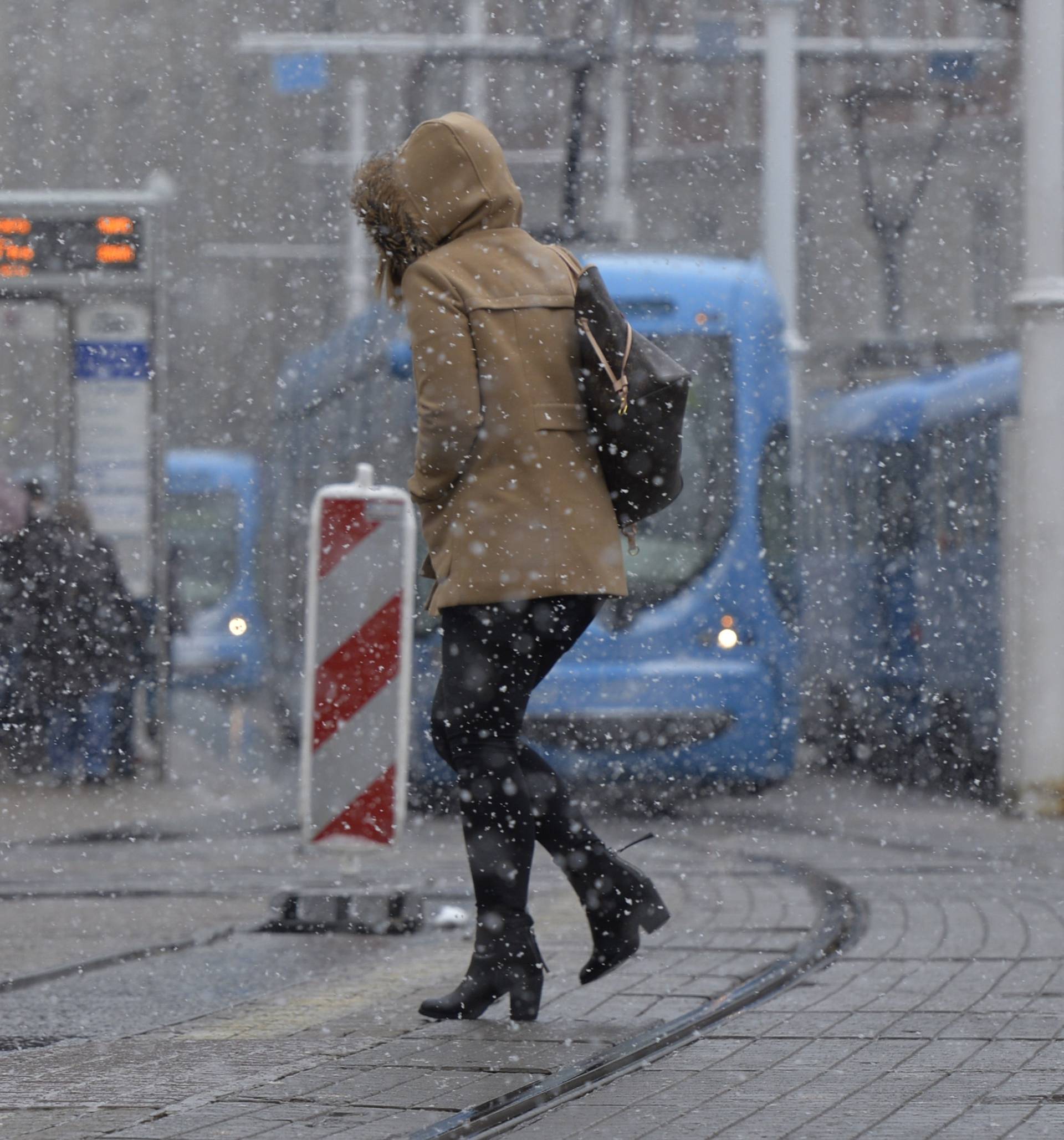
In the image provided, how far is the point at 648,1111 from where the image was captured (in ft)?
14.4

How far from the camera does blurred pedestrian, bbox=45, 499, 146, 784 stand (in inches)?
551

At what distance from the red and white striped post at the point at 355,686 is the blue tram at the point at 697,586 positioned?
485 cm

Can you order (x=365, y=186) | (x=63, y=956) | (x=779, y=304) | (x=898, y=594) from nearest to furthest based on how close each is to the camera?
(x=365, y=186) → (x=63, y=956) → (x=779, y=304) → (x=898, y=594)

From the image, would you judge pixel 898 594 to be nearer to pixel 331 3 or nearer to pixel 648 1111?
pixel 648 1111

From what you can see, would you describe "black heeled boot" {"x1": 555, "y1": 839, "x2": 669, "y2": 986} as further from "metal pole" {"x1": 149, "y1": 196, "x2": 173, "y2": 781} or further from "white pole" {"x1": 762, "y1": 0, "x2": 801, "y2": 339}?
"white pole" {"x1": 762, "y1": 0, "x2": 801, "y2": 339}

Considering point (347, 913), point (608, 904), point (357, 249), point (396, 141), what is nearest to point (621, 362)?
point (608, 904)

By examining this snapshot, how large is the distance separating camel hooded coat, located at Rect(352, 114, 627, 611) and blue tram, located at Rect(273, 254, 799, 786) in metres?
6.80

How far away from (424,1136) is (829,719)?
49.2ft

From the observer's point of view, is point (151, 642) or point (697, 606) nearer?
point (697, 606)

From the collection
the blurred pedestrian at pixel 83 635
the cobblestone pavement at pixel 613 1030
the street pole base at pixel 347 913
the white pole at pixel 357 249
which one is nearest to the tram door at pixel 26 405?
the white pole at pixel 357 249

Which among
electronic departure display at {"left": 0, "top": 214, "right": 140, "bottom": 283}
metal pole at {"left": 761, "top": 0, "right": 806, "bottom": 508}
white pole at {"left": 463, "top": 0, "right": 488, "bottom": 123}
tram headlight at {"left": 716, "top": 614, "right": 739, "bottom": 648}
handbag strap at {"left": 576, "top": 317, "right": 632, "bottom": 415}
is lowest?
tram headlight at {"left": 716, "top": 614, "right": 739, "bottom": 648}

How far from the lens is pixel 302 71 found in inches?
865

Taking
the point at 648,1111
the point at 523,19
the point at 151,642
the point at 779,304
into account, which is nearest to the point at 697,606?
the point at 779,304

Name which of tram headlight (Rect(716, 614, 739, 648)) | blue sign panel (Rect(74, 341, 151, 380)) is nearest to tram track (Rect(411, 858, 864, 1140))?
tram headlight (Rect(716, 614, 739, 648))
